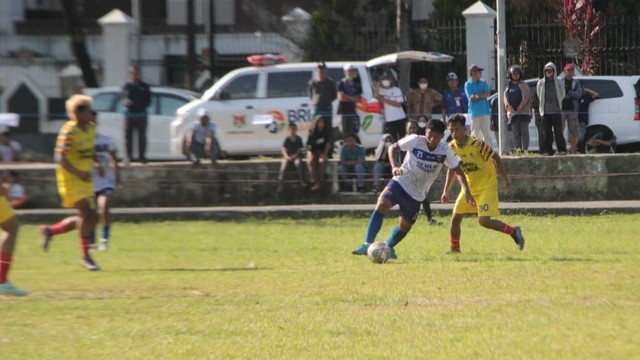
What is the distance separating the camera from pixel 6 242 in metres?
13.1

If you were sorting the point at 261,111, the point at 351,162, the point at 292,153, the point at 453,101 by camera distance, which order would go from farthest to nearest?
1. the point at 261,111
2. the point at 453,101
3. the point at 292,153
4. the point at 351,162

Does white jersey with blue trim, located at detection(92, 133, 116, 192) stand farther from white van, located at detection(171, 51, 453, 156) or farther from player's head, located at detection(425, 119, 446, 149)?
white van, located at detection(171, 51, 453, 156)

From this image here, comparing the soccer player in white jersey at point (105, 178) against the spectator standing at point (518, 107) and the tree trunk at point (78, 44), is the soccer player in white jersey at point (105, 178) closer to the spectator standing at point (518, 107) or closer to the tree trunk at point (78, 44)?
the spectator standing at point (518, 107)

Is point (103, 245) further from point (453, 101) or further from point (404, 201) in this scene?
point (453, 101)

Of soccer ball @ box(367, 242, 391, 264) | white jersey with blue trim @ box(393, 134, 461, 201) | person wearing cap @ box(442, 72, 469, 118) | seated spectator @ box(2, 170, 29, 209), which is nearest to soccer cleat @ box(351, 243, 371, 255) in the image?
soccer ball @ box(367, 242, 391, 264)

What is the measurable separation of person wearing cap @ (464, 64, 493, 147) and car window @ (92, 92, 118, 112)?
795cm

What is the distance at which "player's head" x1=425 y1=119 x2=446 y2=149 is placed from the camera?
49.3 ft

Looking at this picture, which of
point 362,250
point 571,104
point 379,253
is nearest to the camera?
point 379,253

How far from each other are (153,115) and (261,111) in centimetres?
258

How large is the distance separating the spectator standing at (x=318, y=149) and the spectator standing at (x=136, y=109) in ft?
10.3

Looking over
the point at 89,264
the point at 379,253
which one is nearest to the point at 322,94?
the point at 379,253

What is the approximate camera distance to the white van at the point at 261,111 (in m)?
25.2

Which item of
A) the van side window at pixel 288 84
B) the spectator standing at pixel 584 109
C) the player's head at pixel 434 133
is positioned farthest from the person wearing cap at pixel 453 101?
the player's head at pixel 434 133

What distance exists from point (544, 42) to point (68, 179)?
1429 centimetres
